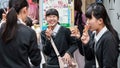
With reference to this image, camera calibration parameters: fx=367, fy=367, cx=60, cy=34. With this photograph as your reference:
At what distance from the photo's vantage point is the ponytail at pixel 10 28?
14.9 ft

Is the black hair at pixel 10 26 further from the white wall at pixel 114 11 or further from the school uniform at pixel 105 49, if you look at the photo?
the white wall at pixel 114 11

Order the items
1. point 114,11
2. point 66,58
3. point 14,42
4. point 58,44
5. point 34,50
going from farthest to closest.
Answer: point 114,11, point 58,44, point 66,58, point 34,50, point 14,42

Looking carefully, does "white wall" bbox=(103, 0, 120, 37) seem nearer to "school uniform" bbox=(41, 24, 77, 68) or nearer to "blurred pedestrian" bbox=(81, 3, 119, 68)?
"school uniform" bbox=(41, 24, 77, 68)

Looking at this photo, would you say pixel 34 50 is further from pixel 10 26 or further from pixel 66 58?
pixel 66 58

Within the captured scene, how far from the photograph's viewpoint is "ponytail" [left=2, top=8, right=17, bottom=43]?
4.55 meters

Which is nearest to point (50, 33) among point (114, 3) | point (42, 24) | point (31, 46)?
point (42, 24)

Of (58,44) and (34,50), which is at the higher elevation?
(34,50)

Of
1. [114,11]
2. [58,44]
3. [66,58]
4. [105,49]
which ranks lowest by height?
[114,11]

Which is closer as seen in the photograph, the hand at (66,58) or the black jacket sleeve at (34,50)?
the black jacket sleeve at (34,50)

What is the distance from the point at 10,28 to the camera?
458 centimetres

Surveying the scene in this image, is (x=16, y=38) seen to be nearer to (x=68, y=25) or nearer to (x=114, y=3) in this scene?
(x=68, y=25)

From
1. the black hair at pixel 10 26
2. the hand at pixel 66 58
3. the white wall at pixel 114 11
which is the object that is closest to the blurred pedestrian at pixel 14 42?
the black hair at pixel 10 26

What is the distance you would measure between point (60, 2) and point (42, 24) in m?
0.55

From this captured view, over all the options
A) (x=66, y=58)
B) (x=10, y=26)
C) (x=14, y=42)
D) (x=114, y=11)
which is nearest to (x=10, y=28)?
(x=10, y=26)
